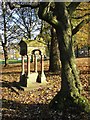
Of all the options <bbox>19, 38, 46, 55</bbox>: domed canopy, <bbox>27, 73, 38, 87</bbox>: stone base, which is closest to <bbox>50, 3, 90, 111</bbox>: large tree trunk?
<bbox>27, 73, 38, 87</bbox>: stone base

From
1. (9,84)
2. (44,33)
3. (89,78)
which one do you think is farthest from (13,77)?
(44,33)

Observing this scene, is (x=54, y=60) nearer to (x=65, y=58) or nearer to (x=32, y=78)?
(x=32, y=78)

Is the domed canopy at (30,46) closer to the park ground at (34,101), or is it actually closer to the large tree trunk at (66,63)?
the park ground at (34,101)

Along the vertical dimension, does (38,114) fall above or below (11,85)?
below

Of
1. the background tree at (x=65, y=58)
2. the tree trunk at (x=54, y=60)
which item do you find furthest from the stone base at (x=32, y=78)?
the background tree at (x=65, y=58)

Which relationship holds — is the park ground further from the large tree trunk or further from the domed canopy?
the domed canopy

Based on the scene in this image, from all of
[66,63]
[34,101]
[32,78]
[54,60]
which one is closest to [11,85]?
[32,78]

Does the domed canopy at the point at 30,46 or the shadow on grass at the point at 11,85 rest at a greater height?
the domed canopy at the point at 30,46

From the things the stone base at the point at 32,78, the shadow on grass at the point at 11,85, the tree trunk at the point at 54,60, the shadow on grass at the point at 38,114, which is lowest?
the shadow on grass at the point at 38,114

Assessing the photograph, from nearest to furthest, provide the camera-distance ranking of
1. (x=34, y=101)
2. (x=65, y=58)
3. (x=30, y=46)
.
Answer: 1. (x=65, y=58)
2. (x=34, y=101)
3. (x=30, y=46)

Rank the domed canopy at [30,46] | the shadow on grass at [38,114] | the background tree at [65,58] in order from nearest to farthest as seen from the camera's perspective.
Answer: the shadow on grass at [38,114]
the background tree at [65,58]
the domed canopy at [30,46]

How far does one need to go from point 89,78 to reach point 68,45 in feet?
22.9

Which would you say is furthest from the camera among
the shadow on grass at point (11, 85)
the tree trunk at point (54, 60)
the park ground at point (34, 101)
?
the tree trunk at point (54, 60)

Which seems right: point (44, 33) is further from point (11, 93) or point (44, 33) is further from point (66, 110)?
point (66, 110)
